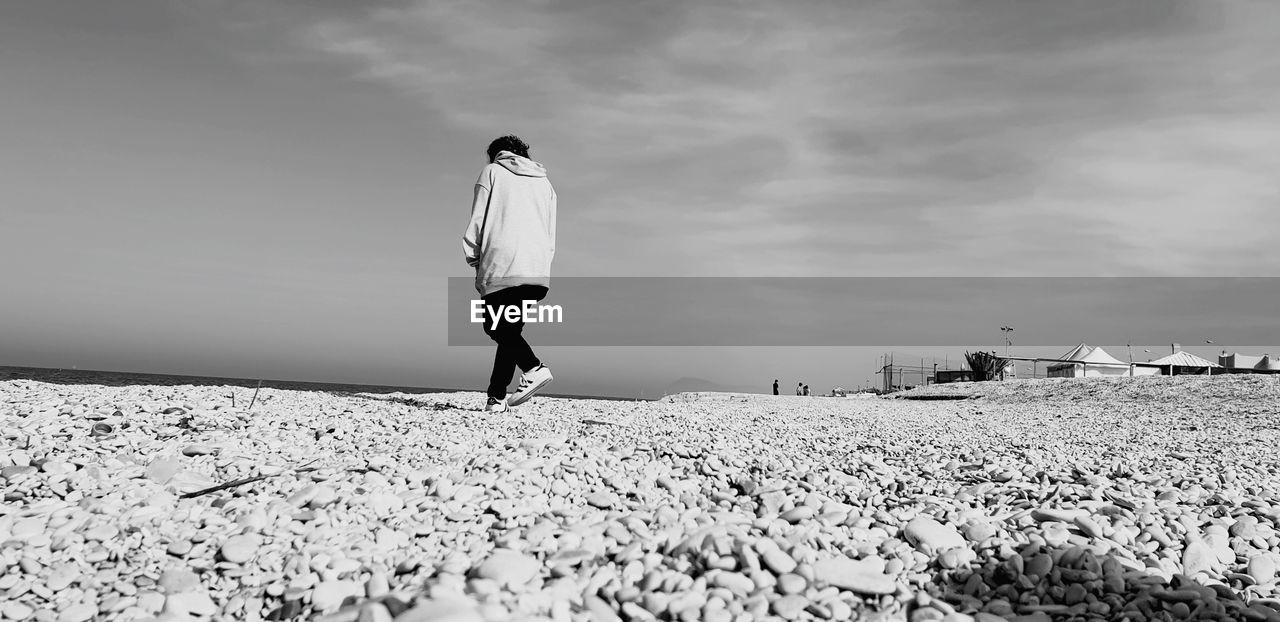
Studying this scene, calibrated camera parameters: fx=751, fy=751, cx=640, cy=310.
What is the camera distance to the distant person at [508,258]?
5227 mm

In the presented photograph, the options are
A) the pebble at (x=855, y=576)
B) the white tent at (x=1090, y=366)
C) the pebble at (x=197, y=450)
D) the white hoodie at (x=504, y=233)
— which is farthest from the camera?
the white tent at (x=1090, y=366)

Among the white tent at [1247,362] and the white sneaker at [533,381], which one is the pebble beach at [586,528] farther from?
the white tent at [1247,362]

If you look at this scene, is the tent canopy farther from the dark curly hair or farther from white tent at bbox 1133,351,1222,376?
the dark curly hair

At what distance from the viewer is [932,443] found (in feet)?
14.9

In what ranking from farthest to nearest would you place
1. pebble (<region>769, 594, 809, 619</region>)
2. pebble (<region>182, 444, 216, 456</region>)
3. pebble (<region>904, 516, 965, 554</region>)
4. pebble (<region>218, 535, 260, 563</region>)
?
1. pebble (<region>182, 444, 216, 456</region>)
2. pebble (<region>904, 516, 965, 554</region>)
3. pebble (<region>218, 535, 260, 563</region>)
4. pebble (<region>769, 594, 809, 619</region>)

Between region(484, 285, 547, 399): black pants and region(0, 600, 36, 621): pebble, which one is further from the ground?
region(484, 285, 547, 399): black pants

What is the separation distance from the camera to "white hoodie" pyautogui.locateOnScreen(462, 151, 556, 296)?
5.21m

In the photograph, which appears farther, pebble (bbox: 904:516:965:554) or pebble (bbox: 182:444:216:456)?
pebble (bbox: 182:444:216:456)

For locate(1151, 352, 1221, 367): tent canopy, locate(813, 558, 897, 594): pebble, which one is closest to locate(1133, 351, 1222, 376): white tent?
locate(1151, 352, 1221, 367): tent canopy

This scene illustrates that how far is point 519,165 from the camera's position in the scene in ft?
17.9

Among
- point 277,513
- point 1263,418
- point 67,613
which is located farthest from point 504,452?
point 1263,418

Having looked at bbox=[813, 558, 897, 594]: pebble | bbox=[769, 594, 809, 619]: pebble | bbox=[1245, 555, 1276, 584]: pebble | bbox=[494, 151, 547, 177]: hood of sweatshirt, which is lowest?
bbox=[1245, 555, 1276, 584]: pebble

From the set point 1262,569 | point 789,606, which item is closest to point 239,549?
point 789,606

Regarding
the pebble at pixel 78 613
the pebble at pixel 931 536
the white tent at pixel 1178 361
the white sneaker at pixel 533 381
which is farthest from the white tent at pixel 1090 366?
the pebble at pixel 78 613
